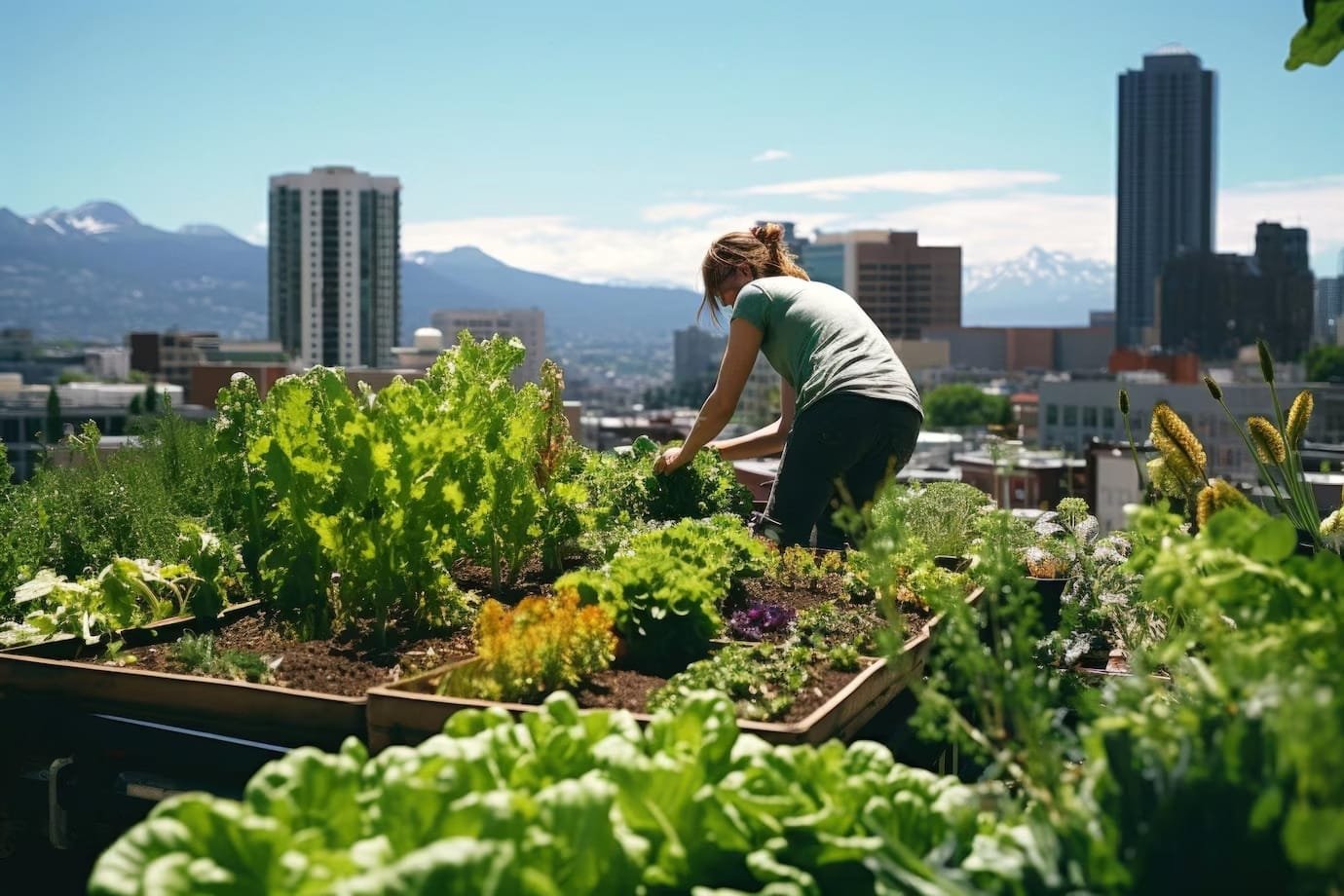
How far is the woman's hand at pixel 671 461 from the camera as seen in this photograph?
3.84m

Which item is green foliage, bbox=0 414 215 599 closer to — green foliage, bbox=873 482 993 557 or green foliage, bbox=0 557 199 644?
green foliage, bbox=0 557 199 644

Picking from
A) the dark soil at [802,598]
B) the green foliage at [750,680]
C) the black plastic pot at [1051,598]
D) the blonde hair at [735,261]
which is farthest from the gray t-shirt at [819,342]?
the green foliage at [750,680]

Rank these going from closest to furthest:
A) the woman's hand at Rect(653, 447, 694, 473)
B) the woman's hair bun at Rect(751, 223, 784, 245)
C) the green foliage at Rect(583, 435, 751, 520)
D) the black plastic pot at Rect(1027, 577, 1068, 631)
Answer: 1. the black plastic pot at Rect(1027, 577, 1068, 631)
2. the woman's hand at Rect(653, 447, 694, 473)
3. the green foliage at Rect(583, 435, 751, 520)
4. the woman's hair bun at Rect(751, 223, 784, 245)

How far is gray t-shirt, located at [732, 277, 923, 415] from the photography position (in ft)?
12.3

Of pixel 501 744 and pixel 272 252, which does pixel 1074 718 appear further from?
pixel 272 252

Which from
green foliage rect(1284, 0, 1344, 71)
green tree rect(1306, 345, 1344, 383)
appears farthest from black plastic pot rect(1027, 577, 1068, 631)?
green tree rect(1306, 345, 1344, 383)

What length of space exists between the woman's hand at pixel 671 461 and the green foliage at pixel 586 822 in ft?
7.30

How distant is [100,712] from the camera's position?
2418 mm

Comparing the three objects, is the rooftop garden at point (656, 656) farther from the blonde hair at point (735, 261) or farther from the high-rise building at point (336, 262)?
the high-rise building at point (336, 262)

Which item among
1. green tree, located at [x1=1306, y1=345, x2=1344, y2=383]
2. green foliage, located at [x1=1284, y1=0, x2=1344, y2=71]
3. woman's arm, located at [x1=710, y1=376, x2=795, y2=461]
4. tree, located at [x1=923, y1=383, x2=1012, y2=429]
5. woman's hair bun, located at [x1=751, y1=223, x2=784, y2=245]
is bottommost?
tree, located at [x1=923, y1=383, x2=1012, y2=429]

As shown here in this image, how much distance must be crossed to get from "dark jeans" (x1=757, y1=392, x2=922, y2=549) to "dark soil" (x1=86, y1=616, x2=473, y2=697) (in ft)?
3.86

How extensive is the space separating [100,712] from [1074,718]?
6.45 ft

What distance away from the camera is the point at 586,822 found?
4.01 ft

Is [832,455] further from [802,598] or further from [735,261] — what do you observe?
[735,261]
